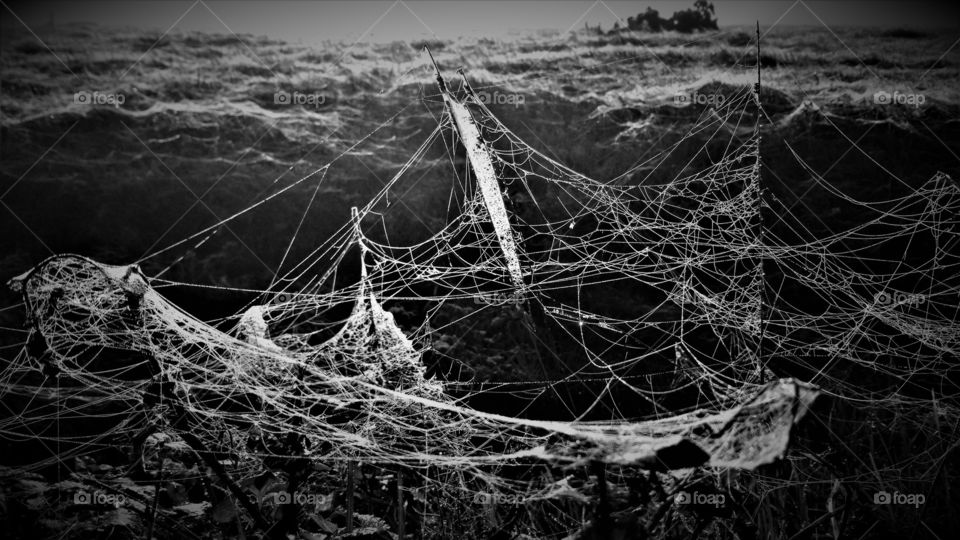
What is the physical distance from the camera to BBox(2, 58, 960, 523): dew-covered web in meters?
2.64

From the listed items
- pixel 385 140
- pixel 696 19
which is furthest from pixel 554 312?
pixel 696 19

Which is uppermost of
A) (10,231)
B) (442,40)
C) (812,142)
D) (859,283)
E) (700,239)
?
(442,40)

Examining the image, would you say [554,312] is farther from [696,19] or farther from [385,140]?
[696,19]

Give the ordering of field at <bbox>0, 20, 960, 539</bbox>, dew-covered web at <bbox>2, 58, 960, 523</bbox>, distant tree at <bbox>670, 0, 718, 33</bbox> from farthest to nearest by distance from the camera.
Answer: distant tree at <bbox>670, 0, 718, 33</bbox>, field at <bbox>0, 20, 960, 539</bbox>, dew-covered web at <bbox>2, 58, 960, 523</bbox>

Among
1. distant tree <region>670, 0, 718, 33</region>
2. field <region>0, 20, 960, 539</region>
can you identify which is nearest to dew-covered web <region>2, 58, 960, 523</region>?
field <region>0, 20, 960, 539</region>

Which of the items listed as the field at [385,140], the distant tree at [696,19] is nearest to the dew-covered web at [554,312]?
the field at [385,140]

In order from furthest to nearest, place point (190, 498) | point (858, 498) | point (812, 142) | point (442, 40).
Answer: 1. point (442, 40)
2. point (812, 142)
3. point (858, 498)
4. point (190, 498)

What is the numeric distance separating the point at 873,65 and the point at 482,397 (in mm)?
3942

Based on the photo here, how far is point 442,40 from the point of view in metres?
5.23

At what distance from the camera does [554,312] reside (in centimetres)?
376

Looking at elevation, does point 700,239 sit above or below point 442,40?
below

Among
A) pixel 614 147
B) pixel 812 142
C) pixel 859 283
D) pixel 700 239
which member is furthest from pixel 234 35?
pixel 859 283

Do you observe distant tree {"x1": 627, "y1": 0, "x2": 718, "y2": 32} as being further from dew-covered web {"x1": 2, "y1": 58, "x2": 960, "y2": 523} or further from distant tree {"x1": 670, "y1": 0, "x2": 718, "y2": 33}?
dew-covered web {"x1": 2, "y1": 58, "x2": 960, "y2": 523}

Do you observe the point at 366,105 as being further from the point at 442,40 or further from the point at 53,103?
the point at 53,103
